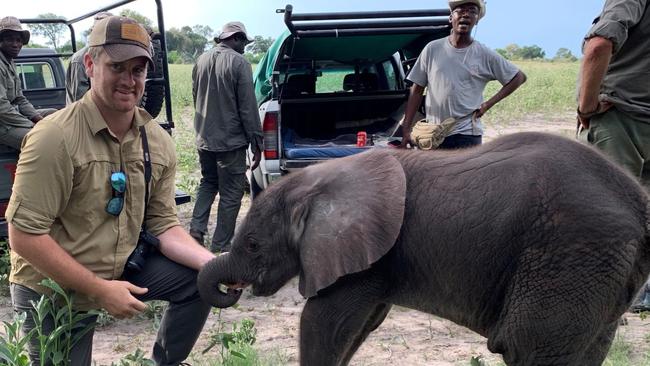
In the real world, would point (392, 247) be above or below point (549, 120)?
above

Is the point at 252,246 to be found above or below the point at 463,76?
below

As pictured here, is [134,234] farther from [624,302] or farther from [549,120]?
[549,120]

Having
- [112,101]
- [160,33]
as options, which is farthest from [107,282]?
[160,33]

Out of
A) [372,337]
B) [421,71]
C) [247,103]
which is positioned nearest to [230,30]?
[247,103]

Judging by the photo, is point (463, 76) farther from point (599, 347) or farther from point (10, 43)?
point (10, 43)

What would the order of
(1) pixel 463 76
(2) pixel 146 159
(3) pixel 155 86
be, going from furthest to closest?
1. (3) pixel 155 86
2. (1) pixel 463 76
3. (2) pixel 146 159

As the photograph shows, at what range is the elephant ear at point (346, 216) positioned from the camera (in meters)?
3.01

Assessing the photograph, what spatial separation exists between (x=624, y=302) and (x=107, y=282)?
2237mm

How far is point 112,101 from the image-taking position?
10.2 feet

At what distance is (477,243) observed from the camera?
116 inches

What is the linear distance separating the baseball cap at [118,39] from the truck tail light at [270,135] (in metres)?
4.33

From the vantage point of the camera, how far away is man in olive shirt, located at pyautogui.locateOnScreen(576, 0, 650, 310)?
3885 mm

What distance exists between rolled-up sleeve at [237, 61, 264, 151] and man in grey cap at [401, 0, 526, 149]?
176 cm

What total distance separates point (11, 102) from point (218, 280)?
443 cm
